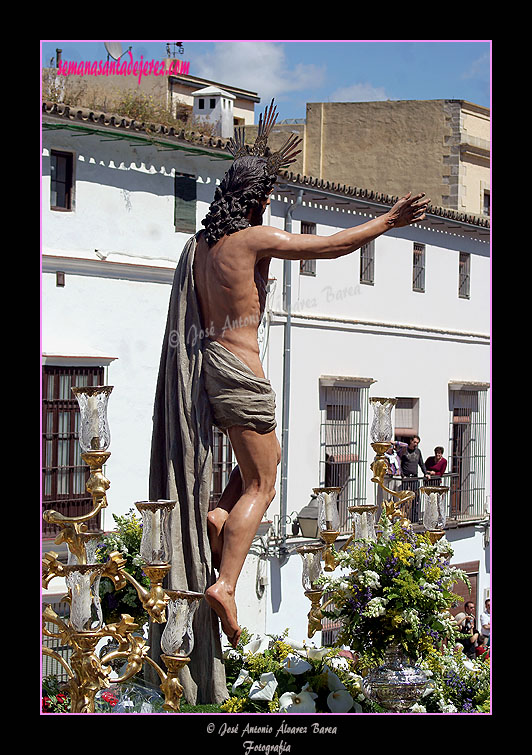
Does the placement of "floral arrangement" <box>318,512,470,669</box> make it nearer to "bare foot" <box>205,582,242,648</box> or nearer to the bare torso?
"bare foot" <box>205,582,242,648</box>

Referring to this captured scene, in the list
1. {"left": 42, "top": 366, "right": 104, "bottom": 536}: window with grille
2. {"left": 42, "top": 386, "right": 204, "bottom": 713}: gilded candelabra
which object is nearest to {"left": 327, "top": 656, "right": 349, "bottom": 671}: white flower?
{"left": 42, "top": 386, "right": 204, "bottom": 713}: gilded candelabra

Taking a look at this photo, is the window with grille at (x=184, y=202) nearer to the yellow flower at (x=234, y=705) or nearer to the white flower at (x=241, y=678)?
the white flower at (x=241, y=678)

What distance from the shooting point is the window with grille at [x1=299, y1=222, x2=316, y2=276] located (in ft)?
68.1

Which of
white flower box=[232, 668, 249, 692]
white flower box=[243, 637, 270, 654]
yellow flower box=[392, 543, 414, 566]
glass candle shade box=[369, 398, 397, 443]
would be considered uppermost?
glass candle shade box=[369, 398, 397, 443]

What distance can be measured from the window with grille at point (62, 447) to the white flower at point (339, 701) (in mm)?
10714

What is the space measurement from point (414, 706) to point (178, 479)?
1647 millimetres

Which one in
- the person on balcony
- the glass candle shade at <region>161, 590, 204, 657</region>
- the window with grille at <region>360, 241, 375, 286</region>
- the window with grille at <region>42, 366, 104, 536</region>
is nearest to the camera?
the glass candle shade at <region>161, 590, 204, 657</region>

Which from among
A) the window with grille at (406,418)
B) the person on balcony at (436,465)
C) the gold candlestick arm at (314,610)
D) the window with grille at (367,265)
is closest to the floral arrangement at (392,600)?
the gold candlestick arm at (314,610)

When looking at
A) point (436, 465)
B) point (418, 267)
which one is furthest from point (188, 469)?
point (418, 267)

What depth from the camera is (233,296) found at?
6809mm

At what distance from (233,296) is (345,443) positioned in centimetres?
1529

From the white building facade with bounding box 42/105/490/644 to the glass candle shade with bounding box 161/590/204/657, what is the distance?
1053cm

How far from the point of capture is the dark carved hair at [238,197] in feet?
22.7
